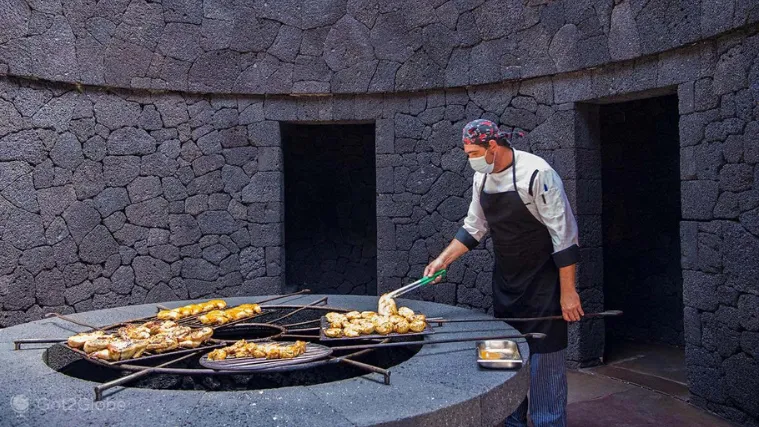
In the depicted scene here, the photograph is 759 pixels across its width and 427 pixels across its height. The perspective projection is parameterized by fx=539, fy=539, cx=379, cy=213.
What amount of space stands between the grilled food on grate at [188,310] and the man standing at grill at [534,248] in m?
1.62

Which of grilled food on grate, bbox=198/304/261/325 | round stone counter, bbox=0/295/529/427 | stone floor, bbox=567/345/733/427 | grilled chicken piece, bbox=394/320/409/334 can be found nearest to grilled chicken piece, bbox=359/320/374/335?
grilled chicken piece, bbox=394/320/409/334

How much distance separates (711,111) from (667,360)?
103 inches

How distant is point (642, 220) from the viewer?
617cm

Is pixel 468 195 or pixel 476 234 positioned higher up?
pixel 468 195

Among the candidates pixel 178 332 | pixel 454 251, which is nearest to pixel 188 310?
pixel 178 332

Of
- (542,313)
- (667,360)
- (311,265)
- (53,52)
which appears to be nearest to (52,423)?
(542,313)

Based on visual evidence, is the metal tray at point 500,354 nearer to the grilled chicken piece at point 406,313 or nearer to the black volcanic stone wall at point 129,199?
the grilled chicken piece at point 406,313

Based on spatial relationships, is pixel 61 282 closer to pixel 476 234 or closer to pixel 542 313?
pixel 476 234

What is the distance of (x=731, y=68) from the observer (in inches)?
146

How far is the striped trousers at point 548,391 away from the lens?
2.60 metres

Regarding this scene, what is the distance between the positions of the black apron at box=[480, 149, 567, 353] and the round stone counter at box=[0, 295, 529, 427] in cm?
63

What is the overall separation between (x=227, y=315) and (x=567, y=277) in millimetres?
1724

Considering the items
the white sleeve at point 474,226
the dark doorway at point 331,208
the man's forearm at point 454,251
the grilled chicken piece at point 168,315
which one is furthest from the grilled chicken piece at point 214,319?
the dark doorway at point 331,208

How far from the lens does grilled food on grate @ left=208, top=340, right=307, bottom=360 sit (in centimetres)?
214
